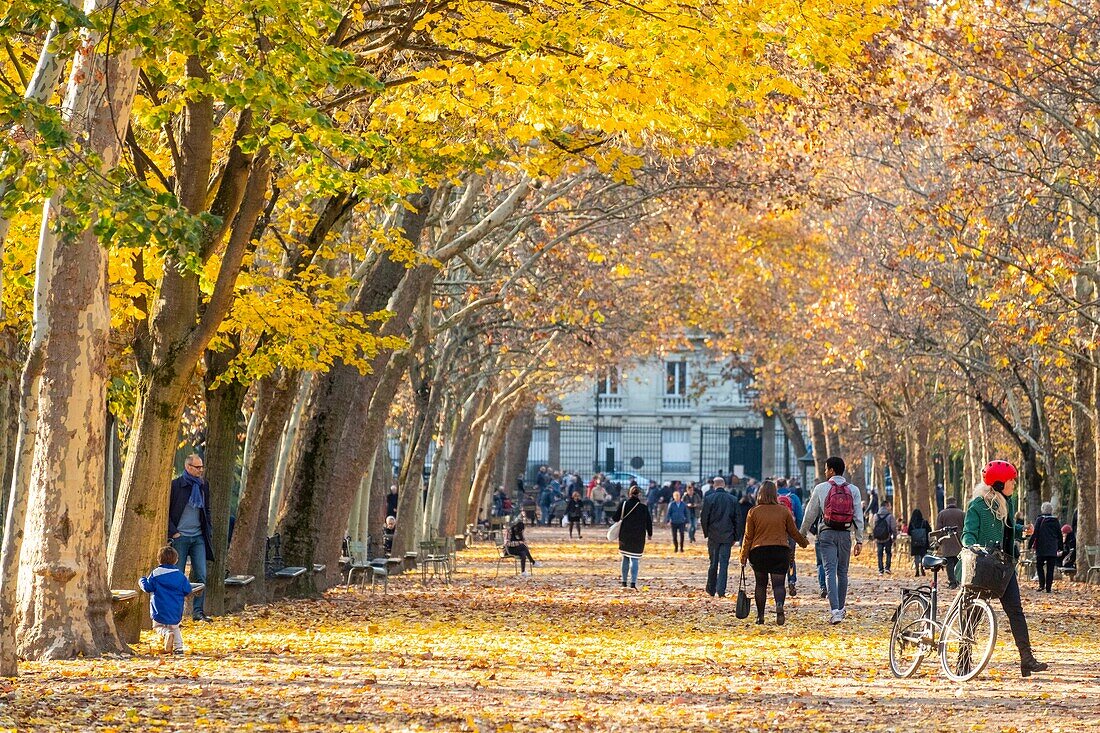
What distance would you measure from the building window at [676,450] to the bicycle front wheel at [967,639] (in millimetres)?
73499

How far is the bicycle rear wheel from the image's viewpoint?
13156mm

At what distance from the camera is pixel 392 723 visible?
33.4 feet

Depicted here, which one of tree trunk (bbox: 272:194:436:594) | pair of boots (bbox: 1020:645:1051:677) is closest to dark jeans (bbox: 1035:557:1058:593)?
tree trunk (bbox: 272:194:436:594)

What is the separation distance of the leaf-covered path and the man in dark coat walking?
4.74 feet

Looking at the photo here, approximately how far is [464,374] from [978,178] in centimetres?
1631

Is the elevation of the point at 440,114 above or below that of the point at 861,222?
below

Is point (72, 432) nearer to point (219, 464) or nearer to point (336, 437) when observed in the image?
point (219, 464)

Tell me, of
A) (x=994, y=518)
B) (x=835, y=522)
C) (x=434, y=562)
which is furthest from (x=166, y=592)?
(x=434, y=562)

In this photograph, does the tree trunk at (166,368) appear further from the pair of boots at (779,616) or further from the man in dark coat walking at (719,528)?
the man in dark coat walking at (719,528)

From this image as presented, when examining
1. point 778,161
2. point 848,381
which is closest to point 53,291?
point 778,161

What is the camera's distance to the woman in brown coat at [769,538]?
736 inches

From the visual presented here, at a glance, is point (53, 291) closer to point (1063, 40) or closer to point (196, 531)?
point (196, 531)

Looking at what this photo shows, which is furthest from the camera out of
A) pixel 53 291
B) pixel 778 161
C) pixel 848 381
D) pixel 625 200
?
pixel 848 381

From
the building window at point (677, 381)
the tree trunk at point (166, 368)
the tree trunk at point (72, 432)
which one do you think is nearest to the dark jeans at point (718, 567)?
the tree trunk at point (166, 368)
